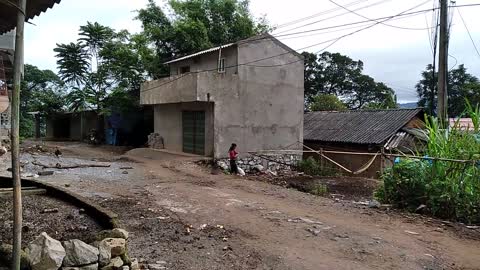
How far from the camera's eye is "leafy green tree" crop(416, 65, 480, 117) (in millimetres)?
28594

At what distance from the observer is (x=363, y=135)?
20.6 m

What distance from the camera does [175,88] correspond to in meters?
18.6

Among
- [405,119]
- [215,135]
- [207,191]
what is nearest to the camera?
[207,191]

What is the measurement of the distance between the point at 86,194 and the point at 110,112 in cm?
1568

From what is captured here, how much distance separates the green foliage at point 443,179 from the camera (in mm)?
8180

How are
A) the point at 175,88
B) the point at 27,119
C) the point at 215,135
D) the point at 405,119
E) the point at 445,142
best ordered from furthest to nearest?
the point at 27,119 → the point at 405,119 → the point at 175,88 → the point at 215,135 → the point at 445,142

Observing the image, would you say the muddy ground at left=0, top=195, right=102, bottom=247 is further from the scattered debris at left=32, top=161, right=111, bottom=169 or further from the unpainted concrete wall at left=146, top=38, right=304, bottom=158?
the unpainted concrete wall at left=146, top=38, right=304, bottom=158

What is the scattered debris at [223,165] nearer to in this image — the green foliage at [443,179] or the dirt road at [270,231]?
the dirt road at [270,231]

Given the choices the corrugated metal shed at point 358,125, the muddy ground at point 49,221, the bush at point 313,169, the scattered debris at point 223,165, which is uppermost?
the corrugated metal shed at point 358,125

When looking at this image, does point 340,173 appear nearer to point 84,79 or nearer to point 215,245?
point 215,245

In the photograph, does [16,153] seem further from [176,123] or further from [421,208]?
[176,123]

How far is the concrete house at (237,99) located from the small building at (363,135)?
8.50 ft

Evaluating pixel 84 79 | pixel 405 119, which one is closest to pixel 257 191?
pixel 405 119

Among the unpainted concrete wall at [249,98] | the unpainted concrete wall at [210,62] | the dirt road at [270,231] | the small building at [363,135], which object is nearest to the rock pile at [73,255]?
the dirt road at [270,231]
